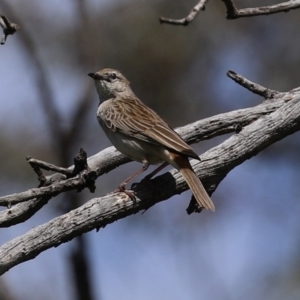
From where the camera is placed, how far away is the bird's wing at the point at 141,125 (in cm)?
621

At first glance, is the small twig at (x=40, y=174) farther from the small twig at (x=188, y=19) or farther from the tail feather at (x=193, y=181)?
the small twig at (x=188, y=19)

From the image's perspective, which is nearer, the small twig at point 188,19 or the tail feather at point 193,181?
the small twig at point 188,19

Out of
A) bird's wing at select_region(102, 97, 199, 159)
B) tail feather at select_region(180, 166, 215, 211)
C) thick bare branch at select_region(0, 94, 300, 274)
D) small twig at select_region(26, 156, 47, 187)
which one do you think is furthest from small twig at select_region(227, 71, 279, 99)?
small twig at select_region(26, 156, 47, 187)

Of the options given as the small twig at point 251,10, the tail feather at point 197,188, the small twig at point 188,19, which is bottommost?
the tail feather at point 197,188

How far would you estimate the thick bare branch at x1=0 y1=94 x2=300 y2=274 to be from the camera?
5156 mm

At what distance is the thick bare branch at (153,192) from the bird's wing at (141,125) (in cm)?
28

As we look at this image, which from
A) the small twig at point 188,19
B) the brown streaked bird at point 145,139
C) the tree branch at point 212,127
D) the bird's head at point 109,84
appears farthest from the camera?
the bird's head at point 109,84

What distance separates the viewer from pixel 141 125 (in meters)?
6.78

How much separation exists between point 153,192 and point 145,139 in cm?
86

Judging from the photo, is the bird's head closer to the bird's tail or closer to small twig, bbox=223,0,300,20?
the bird's tail

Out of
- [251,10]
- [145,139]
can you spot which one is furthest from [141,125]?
[251,10]

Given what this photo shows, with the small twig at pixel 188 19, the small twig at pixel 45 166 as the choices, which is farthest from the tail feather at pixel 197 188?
the small twig at pixel 188 19

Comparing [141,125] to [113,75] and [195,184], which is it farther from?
[113,75]

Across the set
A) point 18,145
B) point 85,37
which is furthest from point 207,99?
point 18,145
